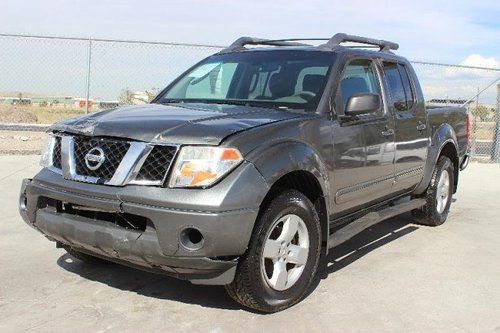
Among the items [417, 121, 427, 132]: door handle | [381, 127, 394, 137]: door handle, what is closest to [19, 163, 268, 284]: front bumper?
[381, 127, 394, 137]: door handle

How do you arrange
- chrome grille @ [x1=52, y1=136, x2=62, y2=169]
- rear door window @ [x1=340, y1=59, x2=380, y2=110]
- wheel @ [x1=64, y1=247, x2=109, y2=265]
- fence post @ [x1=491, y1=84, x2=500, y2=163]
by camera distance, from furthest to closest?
1. fence post @ [x1=491, y1=84, x2=500, y2=163]
2. rear door window @ [x1=340, y1=59, x2=380, y2=110]
3. wheel @ [x1=64, y1=247, x2=109, y2=265]
4. chrome grille @ [x1=52, y1=136, x2=62, y2=169]

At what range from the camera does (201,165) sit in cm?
341

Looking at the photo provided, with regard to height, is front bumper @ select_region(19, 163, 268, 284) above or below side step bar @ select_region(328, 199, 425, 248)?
above

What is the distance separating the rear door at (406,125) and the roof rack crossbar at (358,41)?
0.79 feet

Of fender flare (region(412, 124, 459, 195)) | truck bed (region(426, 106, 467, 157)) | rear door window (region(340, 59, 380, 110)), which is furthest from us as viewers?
truck bed (region(426, 106, 467, 157))

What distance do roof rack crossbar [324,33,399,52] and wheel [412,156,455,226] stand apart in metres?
1.47

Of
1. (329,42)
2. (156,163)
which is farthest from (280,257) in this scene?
(329,42)

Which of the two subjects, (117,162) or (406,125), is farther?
(406,125)

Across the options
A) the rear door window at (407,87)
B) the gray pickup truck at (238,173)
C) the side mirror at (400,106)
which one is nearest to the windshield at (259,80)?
the gray pickup truck at (238,173)

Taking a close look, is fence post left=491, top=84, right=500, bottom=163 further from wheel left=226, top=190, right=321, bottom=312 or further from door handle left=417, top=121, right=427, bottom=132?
wheel left=226, top=190, right=321, bottom=312

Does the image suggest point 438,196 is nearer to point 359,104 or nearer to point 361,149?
point 361,149

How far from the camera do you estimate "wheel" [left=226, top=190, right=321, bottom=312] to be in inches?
142

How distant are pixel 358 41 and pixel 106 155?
2.92 meters

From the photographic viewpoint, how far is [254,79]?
16.3 ft
